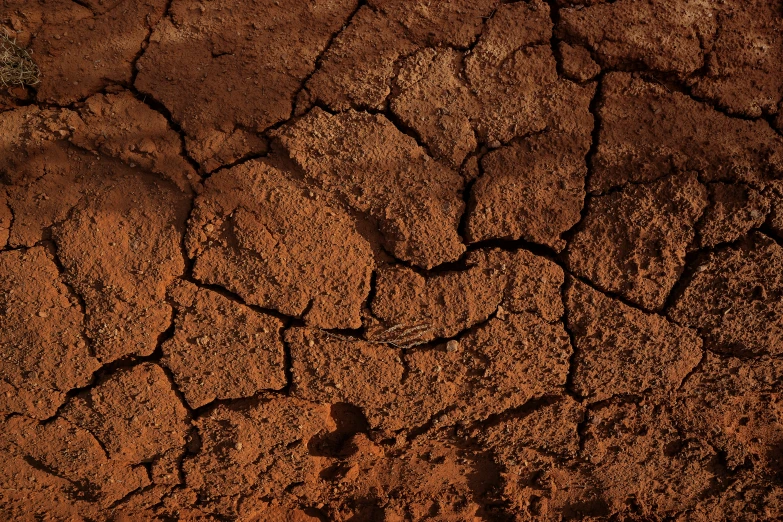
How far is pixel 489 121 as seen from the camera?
1996 mm

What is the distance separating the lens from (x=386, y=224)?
6.55 feet

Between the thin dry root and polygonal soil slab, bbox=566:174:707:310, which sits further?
the thin dry root

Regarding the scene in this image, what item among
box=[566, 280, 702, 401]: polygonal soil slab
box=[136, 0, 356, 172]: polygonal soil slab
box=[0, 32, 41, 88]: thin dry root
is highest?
box=[0, 32, 41, 88]: thin dry root

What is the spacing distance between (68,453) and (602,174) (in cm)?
228

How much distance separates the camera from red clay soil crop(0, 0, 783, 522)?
1.98 m

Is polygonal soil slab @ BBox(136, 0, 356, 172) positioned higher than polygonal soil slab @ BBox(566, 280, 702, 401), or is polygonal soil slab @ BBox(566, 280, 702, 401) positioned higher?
polygonal soil slab @ BBox(136, 0, 356, 172)

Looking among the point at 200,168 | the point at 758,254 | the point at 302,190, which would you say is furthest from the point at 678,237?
the point at 200,168

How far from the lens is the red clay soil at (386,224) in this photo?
1.98m

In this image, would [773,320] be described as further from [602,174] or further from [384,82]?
[384,82]

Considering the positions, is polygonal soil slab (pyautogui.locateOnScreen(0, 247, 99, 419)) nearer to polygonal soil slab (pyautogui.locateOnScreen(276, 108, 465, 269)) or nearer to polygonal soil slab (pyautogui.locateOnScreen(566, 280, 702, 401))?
polygonal soil slab (pyautogui.locateOnScreen(276, 108, 465, 269))

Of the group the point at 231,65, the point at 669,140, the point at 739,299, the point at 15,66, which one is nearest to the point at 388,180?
the point at 231,65

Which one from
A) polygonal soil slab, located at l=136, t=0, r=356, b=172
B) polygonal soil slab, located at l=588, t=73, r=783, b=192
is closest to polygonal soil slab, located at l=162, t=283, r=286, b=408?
polygonal soil slab, located at l=136, t=0, r=356, b=172

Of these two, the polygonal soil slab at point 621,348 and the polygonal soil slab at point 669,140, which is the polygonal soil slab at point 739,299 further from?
the polygonal soil slab at point 669,140

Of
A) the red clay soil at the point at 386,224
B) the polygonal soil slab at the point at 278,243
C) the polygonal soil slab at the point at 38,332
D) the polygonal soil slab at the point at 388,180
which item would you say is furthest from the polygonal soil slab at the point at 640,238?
the polygonal soil slab at the point at 38,332
